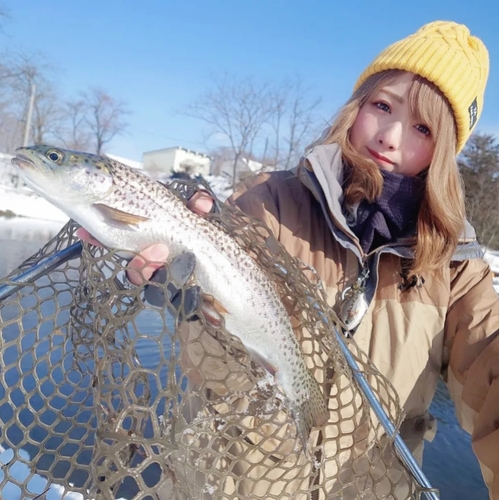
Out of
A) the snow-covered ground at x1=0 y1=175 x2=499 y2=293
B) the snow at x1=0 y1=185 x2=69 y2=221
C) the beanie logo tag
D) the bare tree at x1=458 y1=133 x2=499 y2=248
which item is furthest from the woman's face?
the bare tree at x1=458 y1=133 x2=499 y2=248

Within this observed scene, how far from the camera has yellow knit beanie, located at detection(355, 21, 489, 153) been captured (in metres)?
2.01

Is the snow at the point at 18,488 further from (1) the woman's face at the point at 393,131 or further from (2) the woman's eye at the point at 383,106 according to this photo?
(2) the woman's eye at the point at 383,106

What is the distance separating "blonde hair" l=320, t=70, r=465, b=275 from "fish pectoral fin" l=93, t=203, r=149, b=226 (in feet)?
3.20

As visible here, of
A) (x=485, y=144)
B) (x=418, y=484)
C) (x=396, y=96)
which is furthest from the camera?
(x=485, y=144)

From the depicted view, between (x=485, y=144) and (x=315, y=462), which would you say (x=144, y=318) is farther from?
(x=485, y=144)

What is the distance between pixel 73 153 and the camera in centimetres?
182

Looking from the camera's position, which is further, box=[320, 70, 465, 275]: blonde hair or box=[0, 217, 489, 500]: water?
box=[0, 217, 489, 500]: water

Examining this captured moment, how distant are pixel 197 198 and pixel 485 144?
27.6m

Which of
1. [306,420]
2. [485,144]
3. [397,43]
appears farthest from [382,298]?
[485,144]

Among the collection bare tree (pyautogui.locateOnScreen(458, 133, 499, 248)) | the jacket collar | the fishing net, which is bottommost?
bare tree (pyautogui.locateOnScreen(458, 133, 499, 248))

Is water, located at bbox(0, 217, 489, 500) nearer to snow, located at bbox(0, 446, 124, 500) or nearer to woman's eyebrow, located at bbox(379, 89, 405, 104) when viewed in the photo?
snow, located at bbox(0, 446, 124, 500)

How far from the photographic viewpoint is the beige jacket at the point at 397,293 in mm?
1897

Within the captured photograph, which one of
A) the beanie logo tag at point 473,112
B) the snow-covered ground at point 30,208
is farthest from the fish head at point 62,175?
the snow-covered ground at point 30,208

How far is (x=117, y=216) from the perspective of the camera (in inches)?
67.0
